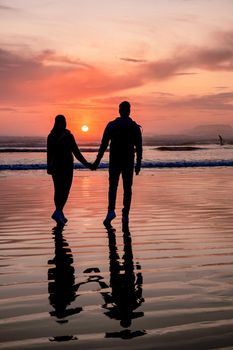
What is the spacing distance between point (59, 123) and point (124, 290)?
6045mm

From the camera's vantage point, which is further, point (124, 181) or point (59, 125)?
point (59, 125)

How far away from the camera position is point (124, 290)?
15.8 feet

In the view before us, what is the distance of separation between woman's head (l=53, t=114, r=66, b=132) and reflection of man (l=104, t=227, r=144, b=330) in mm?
4128

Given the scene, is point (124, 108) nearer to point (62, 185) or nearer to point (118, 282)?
point (62, 185)

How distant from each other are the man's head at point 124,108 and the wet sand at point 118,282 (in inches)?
75.5

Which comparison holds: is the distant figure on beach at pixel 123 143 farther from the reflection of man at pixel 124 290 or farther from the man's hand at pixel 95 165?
the reflection of man at pixel 124 290

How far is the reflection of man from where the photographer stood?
13.3ft

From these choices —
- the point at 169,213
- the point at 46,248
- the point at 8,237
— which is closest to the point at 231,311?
the point at 46,248

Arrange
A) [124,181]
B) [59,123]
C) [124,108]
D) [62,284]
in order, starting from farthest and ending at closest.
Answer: [59,123] → [124,181] → [124,108] → [62,284]

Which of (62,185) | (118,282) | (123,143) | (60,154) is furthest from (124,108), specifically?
(118,282)

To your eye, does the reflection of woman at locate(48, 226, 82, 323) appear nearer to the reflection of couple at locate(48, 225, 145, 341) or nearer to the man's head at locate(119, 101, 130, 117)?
the reflection of couple at locate(48, 225, 145, 341)

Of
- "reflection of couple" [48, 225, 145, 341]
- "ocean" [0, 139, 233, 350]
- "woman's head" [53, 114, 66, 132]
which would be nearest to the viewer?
"ocean" [0, 139, 233, 350]

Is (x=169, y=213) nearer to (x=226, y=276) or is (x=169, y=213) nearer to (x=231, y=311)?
(x=226, y=276)

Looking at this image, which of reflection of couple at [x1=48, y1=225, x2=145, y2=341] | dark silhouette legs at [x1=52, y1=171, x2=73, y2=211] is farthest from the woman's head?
reflection of couple at [x1=48, y1=225, x2=145, y2=341]
